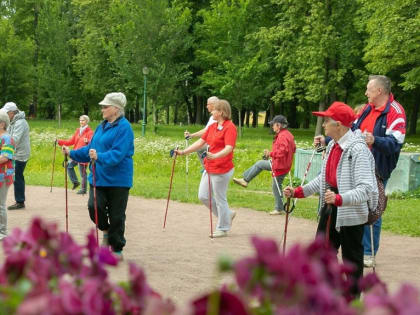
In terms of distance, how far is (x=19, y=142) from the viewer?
474 inches

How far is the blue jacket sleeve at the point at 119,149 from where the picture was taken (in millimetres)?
7391

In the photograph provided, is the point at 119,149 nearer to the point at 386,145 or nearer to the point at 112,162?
the point at 112,162

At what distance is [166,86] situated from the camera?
3544 centimetres

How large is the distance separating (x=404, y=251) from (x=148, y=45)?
27.6 metres

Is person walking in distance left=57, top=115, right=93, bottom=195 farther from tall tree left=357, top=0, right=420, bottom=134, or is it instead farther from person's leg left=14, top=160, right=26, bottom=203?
tall tree left=357, top=0, right=420, bottom=134

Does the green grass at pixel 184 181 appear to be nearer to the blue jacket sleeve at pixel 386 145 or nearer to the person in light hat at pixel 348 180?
the blue jacket sleeve at pixel 386 145

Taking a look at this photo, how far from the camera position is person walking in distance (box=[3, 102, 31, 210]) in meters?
11.5

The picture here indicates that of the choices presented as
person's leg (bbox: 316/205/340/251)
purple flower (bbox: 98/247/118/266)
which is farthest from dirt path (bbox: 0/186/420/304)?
purple flower (bbox: 98/247/118/266)

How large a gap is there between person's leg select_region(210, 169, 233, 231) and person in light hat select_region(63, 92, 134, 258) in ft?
7.15

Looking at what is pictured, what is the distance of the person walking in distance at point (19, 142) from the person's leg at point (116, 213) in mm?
4391

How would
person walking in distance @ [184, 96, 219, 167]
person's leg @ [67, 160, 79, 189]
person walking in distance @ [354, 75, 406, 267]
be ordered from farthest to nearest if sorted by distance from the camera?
person's leg @ [67, 160, 79, 189]
person walking in distance @ [184, 96, 219, 167]
person walking in distance @ [354, 75, 406, 267]

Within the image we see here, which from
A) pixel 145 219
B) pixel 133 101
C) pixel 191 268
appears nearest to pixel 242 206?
pixel 145 219

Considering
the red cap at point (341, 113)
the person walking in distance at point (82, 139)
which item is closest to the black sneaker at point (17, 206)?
the person walking in distance at point (82, 139)

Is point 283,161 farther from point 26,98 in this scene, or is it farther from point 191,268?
point 26,98
